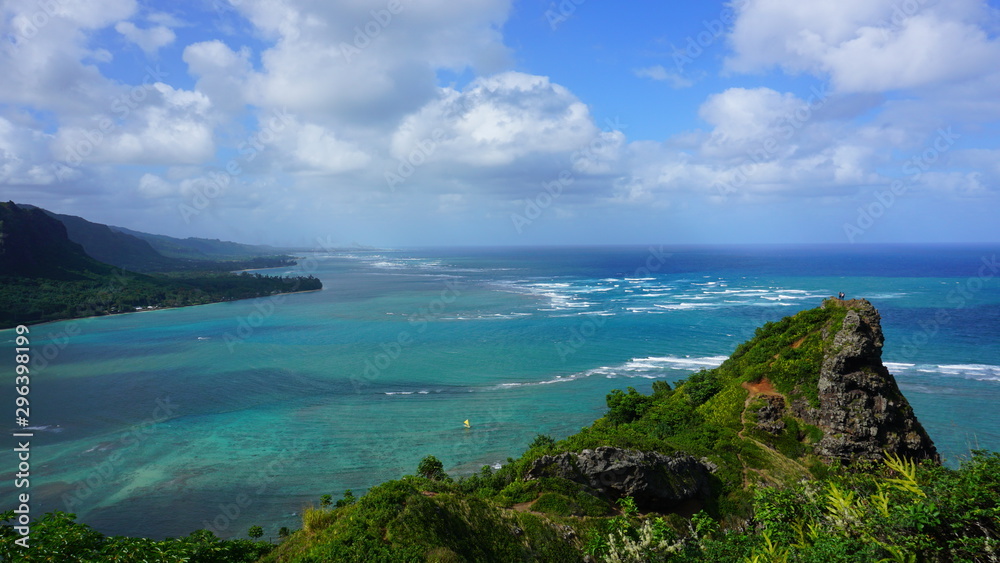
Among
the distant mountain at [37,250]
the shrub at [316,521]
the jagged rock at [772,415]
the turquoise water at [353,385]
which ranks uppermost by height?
the distant mountain at [37,250]

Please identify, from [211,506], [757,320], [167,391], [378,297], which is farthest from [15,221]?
[757,320]

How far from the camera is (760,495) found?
41.0 ft

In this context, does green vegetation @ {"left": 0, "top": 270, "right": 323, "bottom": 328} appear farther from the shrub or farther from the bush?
the bush

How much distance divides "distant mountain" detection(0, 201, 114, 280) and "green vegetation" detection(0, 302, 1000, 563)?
12957 centimetres

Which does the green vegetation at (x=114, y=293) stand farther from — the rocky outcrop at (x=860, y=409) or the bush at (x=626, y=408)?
the rocky outcrop at (x=860, y=409)

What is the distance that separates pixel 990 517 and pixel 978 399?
47.4 m

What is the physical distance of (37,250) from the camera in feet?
389

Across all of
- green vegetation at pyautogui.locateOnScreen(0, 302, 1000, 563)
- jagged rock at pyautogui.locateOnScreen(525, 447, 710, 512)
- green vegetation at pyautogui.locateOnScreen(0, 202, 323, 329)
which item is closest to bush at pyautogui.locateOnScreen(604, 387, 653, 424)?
green vegetation at pyautogui.locateOnScreen(0, 302, 1000, 563)

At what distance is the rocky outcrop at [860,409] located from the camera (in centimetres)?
2516

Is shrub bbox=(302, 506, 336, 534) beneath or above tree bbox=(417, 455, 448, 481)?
above

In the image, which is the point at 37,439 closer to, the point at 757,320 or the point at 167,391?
the point at 167,391

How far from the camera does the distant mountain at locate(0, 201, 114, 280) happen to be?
108 meters

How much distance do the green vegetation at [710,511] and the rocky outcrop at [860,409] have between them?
86 centimetres

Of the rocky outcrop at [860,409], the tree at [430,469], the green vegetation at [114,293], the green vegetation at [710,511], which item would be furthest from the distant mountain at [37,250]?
the rocky outcrop at [860,409]
